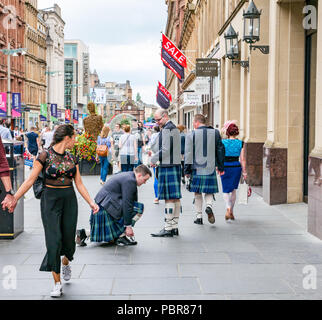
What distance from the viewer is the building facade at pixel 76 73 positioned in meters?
120

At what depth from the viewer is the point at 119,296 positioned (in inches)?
199

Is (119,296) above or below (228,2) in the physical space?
below

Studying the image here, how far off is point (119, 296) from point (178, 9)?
57.9 metres

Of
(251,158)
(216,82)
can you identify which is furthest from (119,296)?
(216,82)

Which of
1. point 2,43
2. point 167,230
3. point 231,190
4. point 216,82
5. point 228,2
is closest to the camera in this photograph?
point 167,230

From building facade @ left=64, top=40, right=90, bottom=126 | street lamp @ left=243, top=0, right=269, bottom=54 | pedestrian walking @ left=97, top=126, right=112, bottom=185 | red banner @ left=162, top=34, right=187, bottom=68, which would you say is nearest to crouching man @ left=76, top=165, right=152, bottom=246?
street lamp @ left=243, top=0, right=269, bottom=54

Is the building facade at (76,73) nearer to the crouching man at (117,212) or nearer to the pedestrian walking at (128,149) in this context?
the pedestrian walking at (128,149)

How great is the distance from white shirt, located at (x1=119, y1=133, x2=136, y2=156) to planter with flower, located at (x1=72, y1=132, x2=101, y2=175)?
5065mm

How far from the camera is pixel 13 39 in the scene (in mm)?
57188

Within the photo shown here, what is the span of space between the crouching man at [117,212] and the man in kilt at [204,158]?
1.91 metres

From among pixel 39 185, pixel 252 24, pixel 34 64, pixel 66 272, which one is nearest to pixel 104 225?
pixel 66 272

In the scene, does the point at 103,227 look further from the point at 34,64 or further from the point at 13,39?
the point at 34,64

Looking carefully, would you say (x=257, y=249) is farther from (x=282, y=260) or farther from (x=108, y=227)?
(x=108, y=227)

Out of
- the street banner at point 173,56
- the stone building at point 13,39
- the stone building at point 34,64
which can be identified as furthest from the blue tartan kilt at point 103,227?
the stone building at point 34,64
